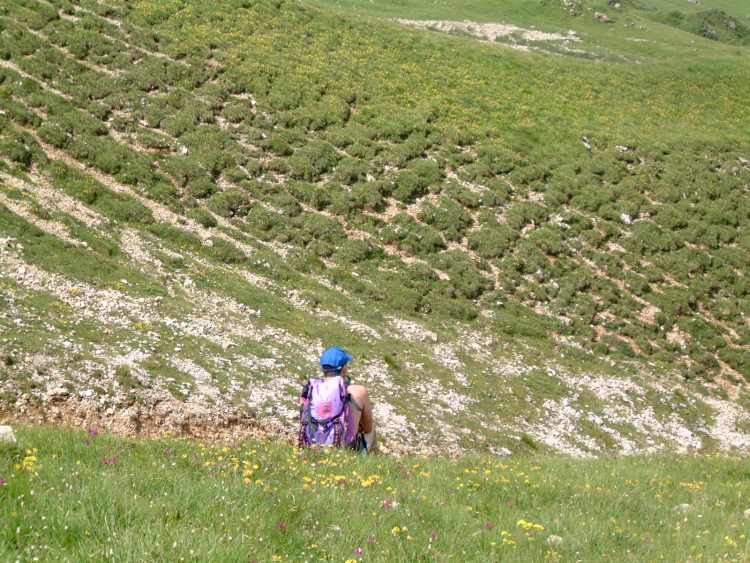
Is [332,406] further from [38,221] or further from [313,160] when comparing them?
[313,160]

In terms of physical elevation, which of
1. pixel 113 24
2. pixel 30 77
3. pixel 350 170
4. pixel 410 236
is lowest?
pixel 410 236

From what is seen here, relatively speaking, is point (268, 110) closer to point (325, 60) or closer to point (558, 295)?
point (325, 60)

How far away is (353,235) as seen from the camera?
101 feet

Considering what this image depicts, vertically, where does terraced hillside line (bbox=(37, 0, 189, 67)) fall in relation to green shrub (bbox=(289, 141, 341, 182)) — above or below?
above

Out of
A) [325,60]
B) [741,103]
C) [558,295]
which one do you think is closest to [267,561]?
[558,295]

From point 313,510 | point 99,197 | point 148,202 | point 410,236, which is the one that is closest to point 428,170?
point 410,236

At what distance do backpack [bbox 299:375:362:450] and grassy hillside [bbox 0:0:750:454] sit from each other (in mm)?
6193

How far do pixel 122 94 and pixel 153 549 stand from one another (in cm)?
3338

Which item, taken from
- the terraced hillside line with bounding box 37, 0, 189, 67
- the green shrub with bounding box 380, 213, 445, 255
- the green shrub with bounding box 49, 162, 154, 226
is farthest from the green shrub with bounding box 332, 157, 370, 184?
the terraced hillside line with bounding box 37, 0, 189, 67

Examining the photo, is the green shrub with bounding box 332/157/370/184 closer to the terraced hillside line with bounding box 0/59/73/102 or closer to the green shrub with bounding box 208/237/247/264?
the green shrub with bounding box 208/237/247/264

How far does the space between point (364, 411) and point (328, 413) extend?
28.1 inches

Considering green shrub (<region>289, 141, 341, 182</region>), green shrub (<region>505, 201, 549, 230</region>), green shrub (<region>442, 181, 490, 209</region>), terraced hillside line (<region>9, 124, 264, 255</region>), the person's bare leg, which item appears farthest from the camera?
green shrub (<region>442, 181, 490, 209</region>)

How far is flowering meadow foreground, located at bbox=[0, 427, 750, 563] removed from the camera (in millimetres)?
5383

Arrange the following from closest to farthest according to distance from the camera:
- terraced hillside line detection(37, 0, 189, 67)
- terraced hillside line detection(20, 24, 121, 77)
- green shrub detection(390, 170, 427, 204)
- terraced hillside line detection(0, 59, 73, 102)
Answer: terraced hillside line detection(0, 59, 73, 102) → green shrub detection(390, 170, 427, 204) → terraced hillside line detection(20, 24, 121, 77) → terraced hillside line detection(37, 0, 189, 67)
